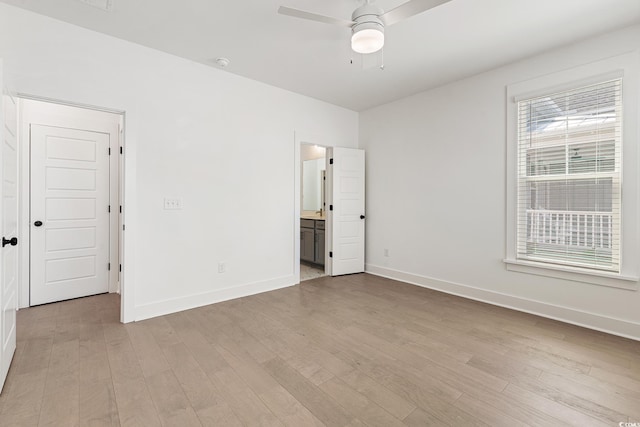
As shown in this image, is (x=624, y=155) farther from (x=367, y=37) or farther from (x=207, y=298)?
(x=207, y=298)

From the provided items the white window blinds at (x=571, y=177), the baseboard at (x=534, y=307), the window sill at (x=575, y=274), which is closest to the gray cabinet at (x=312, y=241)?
the baseboard at (x=534, y=307)

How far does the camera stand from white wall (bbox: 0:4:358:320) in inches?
102

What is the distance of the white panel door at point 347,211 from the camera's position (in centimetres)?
475

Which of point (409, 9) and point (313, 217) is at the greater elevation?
point (409, 9)

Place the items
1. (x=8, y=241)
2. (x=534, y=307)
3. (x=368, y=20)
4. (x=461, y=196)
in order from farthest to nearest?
(x=461, y=196), (x=534, y=307), (x=368, y=20), (x=8, y=241)

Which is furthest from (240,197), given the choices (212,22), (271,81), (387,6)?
(387,6)

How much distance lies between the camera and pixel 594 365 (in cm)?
219

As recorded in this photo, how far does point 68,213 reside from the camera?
3.62 m

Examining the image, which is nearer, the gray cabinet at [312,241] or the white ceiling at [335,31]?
the white ceiling at [335,31]

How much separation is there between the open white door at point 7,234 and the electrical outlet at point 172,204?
115 cm

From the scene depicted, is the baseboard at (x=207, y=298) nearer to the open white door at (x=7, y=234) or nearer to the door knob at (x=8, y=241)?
the open white door at (x=7, y=234)

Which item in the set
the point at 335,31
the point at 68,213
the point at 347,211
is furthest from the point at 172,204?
the point at 347,211

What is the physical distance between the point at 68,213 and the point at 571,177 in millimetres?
5624

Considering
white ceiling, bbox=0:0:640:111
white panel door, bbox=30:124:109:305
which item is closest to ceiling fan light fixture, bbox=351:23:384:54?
white ceiling, bbox=0:0:640:111
